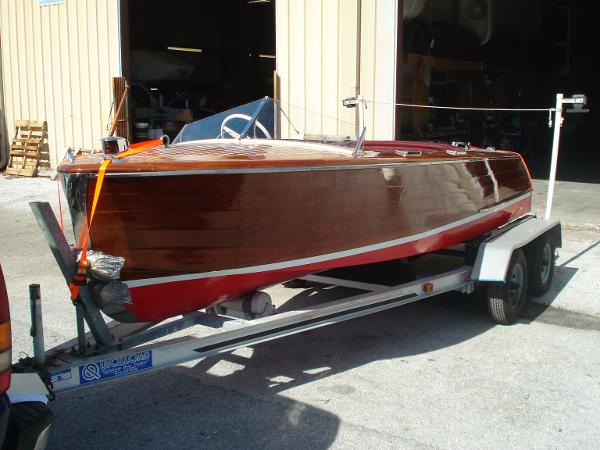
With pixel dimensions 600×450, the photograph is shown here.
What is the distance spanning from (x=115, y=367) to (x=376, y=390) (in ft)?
5.19

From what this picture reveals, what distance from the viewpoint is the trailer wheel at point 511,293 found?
5.04 metres

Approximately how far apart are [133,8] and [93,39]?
17.8 ft

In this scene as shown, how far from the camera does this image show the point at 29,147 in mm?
13555

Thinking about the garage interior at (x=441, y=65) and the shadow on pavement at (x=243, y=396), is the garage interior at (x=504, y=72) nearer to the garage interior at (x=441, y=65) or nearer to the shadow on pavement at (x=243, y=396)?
the garage interior at (x=441, y=65)

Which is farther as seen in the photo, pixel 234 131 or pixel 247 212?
pixel 234 131

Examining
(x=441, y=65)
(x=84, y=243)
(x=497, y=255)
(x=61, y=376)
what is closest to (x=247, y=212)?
(x=84, y=243)

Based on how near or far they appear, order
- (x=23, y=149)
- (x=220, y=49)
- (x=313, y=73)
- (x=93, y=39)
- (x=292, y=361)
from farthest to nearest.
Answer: (x=220, y=49), (x=23, y=149), (x=93, y=39), (x=313, y=73), (x=292, y=361)

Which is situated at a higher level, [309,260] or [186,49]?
[186,49]

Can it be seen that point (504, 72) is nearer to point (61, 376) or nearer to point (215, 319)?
point (215, 319)

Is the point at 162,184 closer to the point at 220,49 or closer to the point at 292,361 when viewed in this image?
the point at 292,361

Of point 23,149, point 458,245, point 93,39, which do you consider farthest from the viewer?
point 23,149

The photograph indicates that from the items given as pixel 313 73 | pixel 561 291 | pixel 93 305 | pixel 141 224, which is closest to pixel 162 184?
pixel 141 224

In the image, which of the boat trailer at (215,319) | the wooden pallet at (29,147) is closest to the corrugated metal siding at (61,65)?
the wooden pallet at (29,147)

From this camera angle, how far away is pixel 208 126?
525cm
